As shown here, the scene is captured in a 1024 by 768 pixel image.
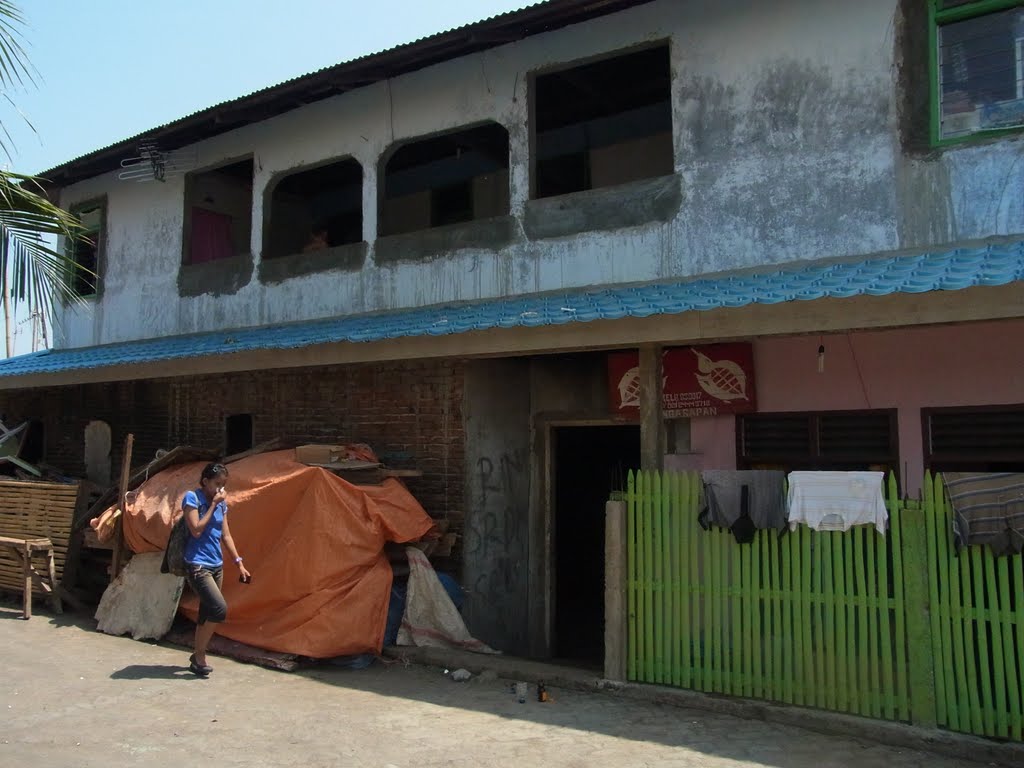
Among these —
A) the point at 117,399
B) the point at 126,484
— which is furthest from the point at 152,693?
the point at 117,399

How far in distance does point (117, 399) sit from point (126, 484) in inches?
168

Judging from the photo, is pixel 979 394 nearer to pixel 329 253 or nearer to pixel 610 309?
pixel 610 309

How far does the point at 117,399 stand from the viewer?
494 inches

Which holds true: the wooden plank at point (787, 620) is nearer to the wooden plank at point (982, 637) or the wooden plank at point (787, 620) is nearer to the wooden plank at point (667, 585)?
the wooden plank at point (667, 585)

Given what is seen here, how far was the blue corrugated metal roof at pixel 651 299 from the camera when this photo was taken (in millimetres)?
5770

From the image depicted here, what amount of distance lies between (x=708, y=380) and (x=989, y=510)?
3.17m

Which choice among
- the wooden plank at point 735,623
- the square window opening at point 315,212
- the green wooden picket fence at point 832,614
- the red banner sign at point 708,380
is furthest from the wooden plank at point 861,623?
the square window opening at point 315,212

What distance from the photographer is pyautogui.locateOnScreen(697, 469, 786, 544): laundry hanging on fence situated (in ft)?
19.3

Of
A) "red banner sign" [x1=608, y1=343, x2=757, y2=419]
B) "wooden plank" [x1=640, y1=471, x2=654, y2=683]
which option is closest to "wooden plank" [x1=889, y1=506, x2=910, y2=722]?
"wooden plank" [x1=640, y1=471, x2=654, y2=683]

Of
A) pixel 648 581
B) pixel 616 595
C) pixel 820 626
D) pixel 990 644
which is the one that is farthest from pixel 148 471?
pixel 990 644

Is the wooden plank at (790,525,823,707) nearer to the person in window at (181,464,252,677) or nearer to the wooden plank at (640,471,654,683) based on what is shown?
the wooden plank at (640,471,654,683)

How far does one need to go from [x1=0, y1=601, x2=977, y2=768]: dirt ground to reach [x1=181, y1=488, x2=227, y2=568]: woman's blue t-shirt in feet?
3.03

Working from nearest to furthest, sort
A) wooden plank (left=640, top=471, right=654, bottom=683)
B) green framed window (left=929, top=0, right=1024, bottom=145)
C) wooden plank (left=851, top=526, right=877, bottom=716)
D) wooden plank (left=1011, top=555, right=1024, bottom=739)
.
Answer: wooden plank (left=1011, top=555, right=1024, bottom=739), wooden plank (left=851, top=526, right=877, bottom=716), wooden plank (left=640, top=471, right=654, bottom=683), green framed window (left=929, top=0, right=1024, bottom=145)

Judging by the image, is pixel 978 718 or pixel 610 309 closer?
pixel 978 718
